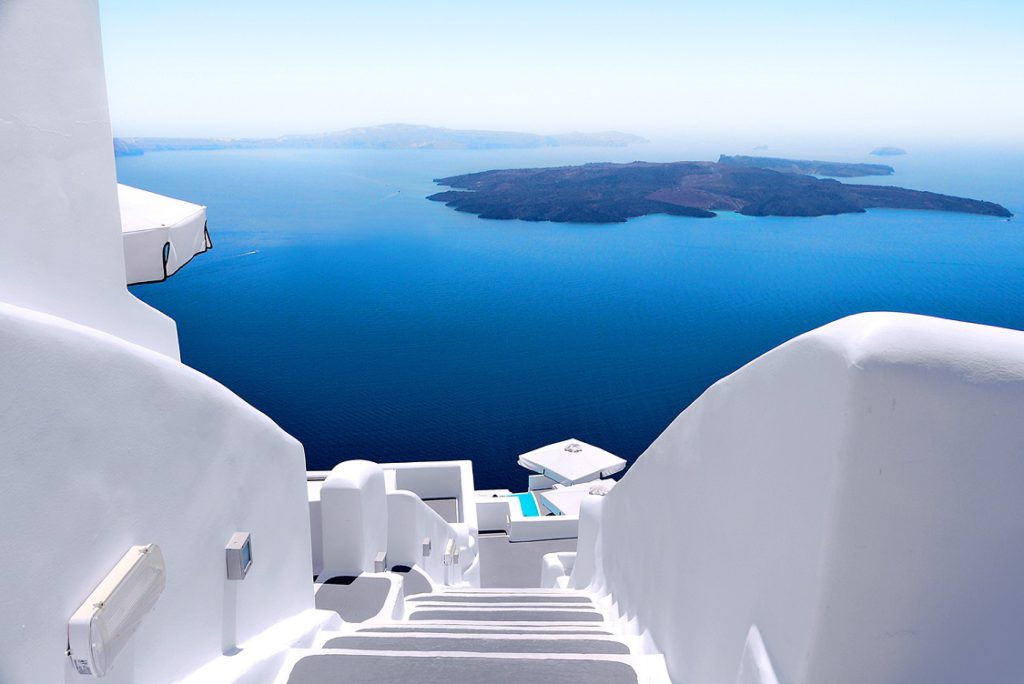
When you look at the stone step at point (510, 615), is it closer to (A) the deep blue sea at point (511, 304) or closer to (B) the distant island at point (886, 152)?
(A) the deep blue sea at point (511, 304)

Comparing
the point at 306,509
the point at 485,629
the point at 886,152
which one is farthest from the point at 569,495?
the point at 886,152

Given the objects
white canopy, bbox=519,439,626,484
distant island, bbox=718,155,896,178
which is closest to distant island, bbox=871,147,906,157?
distant island, bbox=718,155,896,178

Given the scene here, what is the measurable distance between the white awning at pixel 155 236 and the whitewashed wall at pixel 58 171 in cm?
68

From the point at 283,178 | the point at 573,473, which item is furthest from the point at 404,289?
the point at 283,178

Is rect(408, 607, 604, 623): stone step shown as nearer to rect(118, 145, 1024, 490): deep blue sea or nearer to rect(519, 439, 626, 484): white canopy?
rect(519, 439, 626, 484): white canopy

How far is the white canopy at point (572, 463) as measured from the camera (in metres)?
20.0

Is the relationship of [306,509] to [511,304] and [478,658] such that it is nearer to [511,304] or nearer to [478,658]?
[478,658]

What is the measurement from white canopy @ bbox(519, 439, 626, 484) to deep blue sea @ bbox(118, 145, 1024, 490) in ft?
30.0

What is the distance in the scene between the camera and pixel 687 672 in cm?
250

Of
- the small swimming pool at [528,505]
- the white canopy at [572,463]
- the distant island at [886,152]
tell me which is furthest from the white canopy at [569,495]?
the distant island at [886,152]

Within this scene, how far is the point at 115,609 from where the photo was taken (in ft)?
6.14

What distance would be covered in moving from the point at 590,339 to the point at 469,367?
35.4ft

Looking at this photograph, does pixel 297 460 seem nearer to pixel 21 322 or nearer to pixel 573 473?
pixel 21 322

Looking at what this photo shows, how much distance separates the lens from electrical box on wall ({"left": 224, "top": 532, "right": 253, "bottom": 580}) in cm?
279
